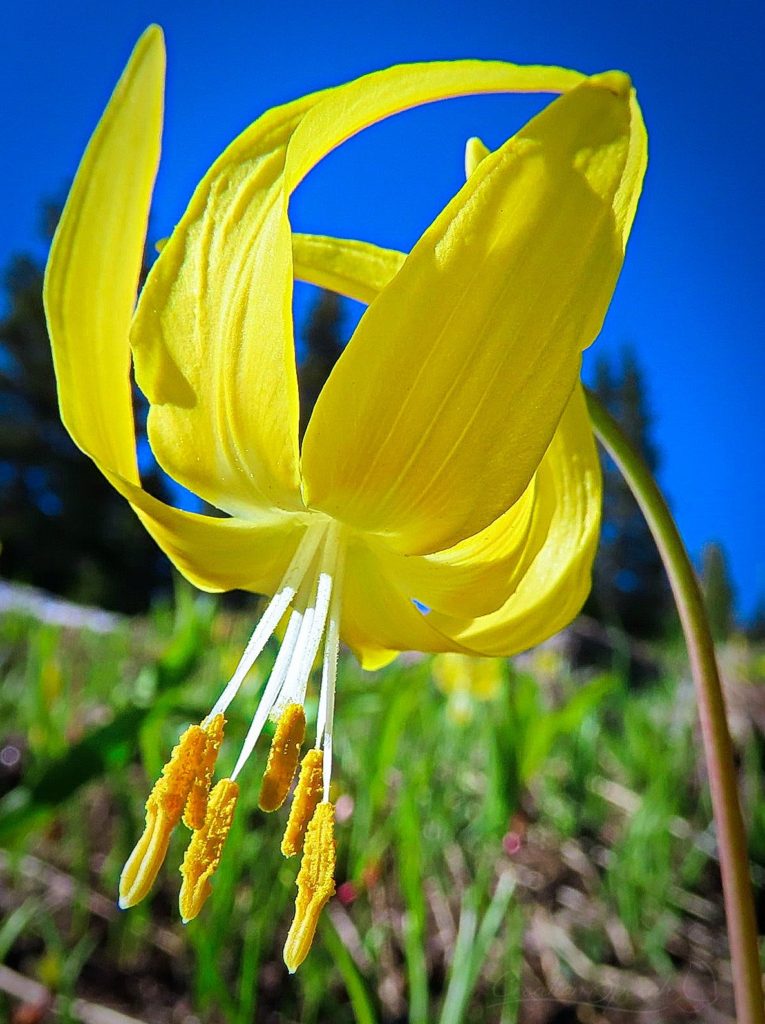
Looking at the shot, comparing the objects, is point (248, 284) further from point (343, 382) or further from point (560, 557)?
point (560, 557)

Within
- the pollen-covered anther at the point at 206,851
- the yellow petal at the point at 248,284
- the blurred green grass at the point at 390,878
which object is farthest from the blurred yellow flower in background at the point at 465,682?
the yellow petal at the point at 248,284

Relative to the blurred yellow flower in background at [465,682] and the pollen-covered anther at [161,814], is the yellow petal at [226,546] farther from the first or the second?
the blurred yellow flower in background at [465,682]

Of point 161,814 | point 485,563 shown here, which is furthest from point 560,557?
point 161,814

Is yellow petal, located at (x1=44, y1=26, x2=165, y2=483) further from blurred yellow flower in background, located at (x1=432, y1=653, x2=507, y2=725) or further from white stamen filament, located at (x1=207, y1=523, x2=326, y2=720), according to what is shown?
blurred yellow flower in background, located at (x1=432, y1=653, x2=507, y2=725)

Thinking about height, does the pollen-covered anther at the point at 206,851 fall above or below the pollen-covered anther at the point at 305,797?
below

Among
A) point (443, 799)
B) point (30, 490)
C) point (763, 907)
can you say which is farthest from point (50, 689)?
point (30, 490)

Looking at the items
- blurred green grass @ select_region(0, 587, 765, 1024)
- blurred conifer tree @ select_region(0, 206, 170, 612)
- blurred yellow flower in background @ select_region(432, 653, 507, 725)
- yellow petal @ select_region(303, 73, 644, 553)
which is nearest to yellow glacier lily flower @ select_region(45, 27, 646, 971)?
yellow petal @ select_region(303, 73, 644, 553)
